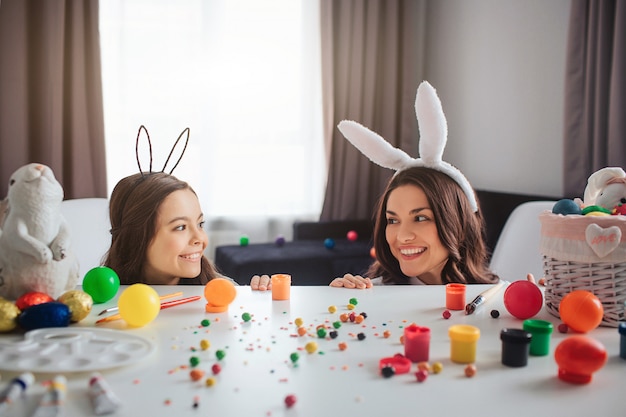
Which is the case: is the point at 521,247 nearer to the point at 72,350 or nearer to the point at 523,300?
the point at 523,300

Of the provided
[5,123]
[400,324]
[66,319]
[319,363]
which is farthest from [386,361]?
[5,123]

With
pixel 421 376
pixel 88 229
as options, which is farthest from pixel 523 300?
pixel 88 229

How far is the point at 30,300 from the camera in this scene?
0.96m

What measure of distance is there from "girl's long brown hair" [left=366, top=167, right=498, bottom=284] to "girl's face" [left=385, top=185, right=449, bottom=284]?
2 centimetres

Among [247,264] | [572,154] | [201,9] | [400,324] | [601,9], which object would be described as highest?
[201,9]

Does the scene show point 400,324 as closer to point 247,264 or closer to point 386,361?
point 386,361

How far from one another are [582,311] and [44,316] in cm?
82

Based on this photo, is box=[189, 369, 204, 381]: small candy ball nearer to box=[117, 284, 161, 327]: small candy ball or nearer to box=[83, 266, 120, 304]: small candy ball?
box=[117, 284, 161, 327]: small candy ball

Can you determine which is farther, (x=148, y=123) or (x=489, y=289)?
(x=148, y=123)

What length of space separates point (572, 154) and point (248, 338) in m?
2.45

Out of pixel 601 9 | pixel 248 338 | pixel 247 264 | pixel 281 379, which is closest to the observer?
pixel 281 379

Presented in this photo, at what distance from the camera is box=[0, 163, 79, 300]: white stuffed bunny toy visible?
101 centimetres

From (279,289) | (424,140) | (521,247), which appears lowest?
(521,247)

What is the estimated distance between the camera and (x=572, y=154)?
293 cm
